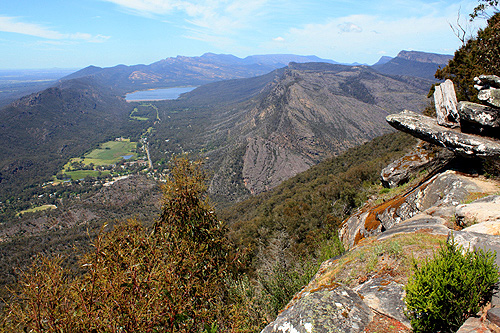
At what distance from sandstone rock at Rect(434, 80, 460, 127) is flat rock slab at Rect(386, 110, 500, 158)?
0.39 metres

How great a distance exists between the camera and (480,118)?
10172 millimetres

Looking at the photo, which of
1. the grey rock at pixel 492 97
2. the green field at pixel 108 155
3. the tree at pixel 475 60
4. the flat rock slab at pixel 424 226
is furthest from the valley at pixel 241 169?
the tree at pixel 475 60

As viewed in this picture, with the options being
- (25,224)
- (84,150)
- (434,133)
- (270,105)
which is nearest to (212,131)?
(270,105)

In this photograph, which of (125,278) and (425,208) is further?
(425,208)

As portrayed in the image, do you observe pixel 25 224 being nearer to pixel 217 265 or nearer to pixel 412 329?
pixel 217 265

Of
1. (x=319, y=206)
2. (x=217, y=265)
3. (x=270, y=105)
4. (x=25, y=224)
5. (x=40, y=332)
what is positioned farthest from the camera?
(x=270, y=105)

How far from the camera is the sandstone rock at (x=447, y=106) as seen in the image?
11.7 meters

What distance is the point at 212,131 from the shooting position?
187500mm

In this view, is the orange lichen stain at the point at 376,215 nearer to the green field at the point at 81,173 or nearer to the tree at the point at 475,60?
the tree at the point at 475,60

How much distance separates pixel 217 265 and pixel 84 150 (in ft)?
746

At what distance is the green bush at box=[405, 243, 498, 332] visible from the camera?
3.77 meters

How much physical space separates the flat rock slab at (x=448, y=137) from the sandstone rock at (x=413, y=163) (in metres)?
3.05

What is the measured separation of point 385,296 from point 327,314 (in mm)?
1402

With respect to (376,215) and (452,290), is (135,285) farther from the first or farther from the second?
(376,215)
